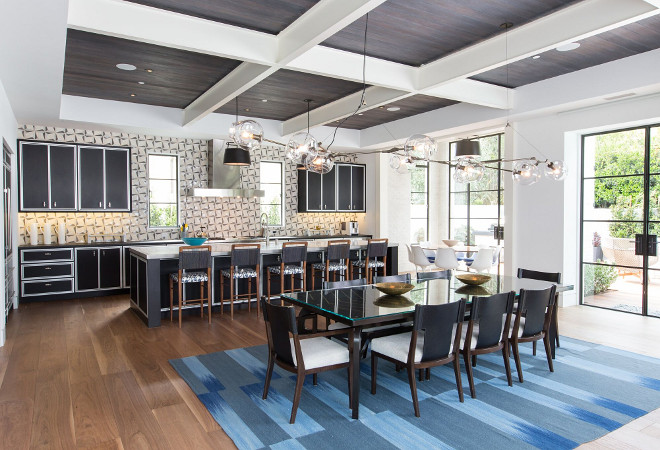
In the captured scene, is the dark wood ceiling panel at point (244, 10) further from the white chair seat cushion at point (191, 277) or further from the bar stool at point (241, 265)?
the white chair seat cushion at point (191, 277)

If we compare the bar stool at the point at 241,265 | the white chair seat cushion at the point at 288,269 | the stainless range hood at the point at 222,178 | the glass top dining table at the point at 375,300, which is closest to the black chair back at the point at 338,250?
the white chair seat cushion at the point at 288,269

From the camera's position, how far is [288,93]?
670cm

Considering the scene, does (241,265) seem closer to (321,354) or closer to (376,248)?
(376,248)

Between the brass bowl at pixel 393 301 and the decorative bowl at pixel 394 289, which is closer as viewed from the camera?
the brass bowl at pixel 393 301

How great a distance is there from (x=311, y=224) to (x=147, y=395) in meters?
6.89

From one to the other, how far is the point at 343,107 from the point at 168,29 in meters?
3.51

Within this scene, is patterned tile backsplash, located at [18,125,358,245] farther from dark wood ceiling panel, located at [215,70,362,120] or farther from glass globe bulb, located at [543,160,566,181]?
glass globe bulb, located at [543,160,566,181]

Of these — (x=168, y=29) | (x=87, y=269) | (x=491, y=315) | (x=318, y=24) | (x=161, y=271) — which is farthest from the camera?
(x=87, y=269)

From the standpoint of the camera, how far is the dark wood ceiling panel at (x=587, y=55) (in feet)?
15.0

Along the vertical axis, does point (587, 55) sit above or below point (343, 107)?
above

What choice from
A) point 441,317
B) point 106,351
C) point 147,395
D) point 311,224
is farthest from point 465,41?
point 311,224

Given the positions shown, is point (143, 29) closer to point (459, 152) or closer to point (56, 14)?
point (56, 14)

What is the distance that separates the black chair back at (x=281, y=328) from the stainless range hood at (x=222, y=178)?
5.38 meters

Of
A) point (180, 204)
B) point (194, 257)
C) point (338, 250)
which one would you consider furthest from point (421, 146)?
point (180, 204)
